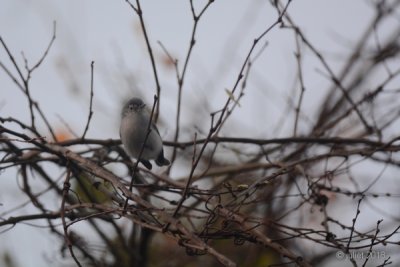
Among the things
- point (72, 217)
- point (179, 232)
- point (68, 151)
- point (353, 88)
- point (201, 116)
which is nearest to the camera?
point (179, 232)

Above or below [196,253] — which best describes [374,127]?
above

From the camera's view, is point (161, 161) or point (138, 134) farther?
point (161, 161)

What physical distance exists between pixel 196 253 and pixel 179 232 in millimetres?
138

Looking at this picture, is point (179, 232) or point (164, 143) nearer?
point (179, 232)

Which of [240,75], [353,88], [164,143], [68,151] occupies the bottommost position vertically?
[240,75]

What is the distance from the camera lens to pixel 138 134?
3676 mm

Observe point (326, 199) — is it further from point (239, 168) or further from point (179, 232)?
point (179, 232)

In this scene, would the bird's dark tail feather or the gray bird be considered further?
the bird's dark tail feather

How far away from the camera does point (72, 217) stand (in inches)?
115

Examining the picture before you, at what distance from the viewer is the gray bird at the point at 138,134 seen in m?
3.67

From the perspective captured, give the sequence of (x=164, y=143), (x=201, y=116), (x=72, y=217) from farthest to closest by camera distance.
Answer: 1. (x=201, y=116)
2. (x=164, y=143)
3. (x=72, y=217)

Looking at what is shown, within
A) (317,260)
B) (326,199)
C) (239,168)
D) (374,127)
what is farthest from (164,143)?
(317,260)

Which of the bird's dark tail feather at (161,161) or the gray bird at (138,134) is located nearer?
the gray bird at (138,134)

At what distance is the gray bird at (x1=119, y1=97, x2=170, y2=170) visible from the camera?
367 cm
